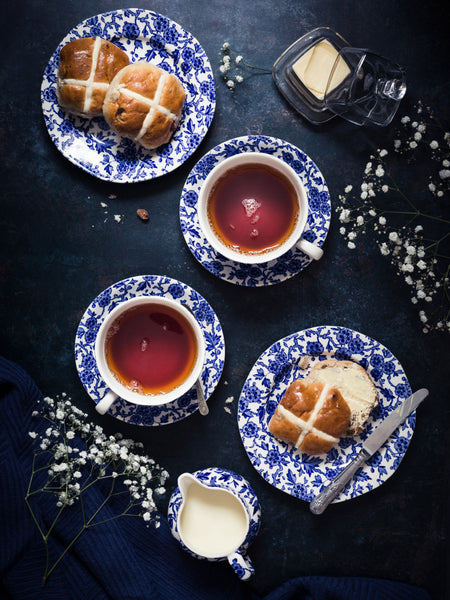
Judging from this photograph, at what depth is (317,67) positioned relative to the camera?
1.81 meters

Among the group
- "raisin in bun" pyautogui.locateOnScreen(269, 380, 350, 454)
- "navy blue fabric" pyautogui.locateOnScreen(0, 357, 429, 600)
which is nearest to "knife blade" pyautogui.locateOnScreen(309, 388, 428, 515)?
"raisin in bun" pyautogui.locateOnScreen(269, 380, 350, 454)

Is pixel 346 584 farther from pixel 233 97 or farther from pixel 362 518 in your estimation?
pixel 233 97

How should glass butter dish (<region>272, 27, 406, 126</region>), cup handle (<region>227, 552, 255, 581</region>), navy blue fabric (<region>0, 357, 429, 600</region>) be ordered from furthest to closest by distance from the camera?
glass butter dish (<region>272, 27, 406, 126</region>)
navy blue fabric (<region>0, 357, 429, 600</region>)
cup handle (<region>227, 552, 255, 581</region>)

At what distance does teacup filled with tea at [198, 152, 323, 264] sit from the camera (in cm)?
176

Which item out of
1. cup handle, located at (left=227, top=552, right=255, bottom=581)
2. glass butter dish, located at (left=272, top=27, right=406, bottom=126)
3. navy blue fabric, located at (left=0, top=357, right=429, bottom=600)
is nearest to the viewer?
cup handle, located at (left=227, top=552, right=255, bottom=581)

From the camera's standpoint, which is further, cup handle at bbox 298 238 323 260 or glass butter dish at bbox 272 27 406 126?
glass butter dish at bbox 272 27 406 126

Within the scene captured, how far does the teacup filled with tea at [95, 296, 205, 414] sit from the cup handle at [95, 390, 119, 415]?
2.8 inches

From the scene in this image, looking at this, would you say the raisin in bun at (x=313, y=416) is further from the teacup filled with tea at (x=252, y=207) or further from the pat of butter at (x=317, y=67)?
the pat of butter at (x=317, y=67)

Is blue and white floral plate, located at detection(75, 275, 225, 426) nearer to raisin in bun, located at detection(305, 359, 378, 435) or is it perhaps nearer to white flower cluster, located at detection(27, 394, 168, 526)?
white flower cluster, located at detection(27, 394, 168, 526)

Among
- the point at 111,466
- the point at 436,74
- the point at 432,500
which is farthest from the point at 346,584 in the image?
the point at 436,74

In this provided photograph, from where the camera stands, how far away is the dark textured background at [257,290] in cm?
185

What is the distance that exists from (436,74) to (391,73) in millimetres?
205

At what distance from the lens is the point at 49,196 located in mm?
1883

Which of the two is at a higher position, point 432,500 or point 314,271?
point 314,271
